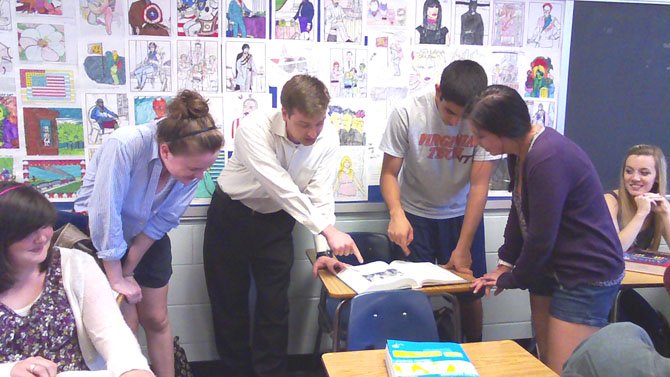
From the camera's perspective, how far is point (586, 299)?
177cm

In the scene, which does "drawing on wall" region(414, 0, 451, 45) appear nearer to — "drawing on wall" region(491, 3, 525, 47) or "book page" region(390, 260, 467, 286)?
"drawing on wall" region(491, 3, 525, 47)

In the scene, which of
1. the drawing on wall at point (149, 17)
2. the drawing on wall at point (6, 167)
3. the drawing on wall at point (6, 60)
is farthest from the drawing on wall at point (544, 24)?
the drawing on wall at point (6, 167)

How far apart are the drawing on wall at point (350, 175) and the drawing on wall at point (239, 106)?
0.47m

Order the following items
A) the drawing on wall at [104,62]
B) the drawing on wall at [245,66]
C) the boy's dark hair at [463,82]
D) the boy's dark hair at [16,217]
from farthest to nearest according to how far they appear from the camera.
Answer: the drawing on wall at [245,66]
the drawing on wall at [104,62]
the boy's dark hair at [463,82]
the boy's dark hair at [16,217]

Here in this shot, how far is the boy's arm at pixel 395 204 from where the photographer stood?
7.88ft

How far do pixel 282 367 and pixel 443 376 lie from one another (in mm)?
1436

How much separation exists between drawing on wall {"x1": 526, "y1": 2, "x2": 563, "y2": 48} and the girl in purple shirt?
1.27 metres

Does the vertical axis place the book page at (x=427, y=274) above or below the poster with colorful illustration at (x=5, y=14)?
below

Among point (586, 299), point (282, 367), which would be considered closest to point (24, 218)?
point (282, 367)

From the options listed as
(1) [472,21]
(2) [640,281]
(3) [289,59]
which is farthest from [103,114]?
→ (2) [640,281]

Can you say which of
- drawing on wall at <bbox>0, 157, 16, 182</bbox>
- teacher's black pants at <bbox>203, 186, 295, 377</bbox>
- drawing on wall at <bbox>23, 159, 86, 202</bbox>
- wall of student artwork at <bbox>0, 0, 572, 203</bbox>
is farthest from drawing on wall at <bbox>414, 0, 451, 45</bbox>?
drawing on wall at <bbox>0, 157, 16, 182</bbox>

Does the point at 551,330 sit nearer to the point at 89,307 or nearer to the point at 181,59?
the point at 89,307

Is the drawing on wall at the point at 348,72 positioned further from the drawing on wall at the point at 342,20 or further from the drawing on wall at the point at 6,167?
the drawing on wall at the point at 6,167

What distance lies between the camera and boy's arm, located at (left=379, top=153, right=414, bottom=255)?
94.6 inches
